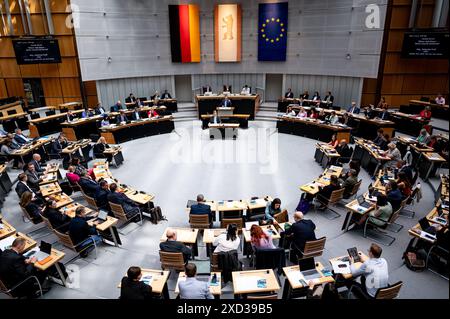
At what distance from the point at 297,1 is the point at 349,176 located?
1447cm

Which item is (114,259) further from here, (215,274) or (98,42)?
(98,42)

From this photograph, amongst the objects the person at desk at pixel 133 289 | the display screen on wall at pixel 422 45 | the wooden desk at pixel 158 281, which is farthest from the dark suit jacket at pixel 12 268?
the display screen on wall at pixel 422 45

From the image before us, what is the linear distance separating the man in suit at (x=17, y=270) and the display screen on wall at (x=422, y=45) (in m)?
16.9

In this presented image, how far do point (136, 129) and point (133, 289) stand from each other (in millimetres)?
11656

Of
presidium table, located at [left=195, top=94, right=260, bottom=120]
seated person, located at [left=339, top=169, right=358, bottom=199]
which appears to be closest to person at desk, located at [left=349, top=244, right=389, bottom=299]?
seated person, located at [left=339, top=169, right=358, bottom=199]

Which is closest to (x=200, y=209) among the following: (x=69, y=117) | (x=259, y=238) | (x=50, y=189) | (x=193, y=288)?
(x=259, y=238)

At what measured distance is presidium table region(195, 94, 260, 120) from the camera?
17969 mm

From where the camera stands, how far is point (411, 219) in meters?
7.83

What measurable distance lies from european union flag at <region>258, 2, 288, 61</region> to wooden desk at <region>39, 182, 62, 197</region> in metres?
15.6

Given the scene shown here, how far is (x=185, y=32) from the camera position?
19.8 m

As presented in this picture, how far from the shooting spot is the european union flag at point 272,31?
62.5 ft

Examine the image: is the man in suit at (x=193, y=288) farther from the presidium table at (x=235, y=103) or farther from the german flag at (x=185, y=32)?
the german flag at (x=185, y=32)

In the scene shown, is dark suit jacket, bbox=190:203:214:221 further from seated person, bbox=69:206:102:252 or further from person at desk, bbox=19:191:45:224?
person at desk, bbox=19:191:45:224
